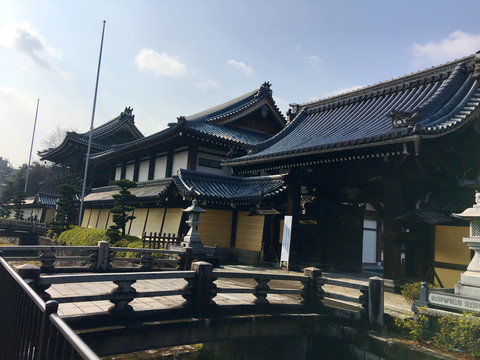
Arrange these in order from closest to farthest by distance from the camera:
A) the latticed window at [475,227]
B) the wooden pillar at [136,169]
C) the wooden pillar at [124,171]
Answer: the latticed window at [475,227] < the wooden pillar at [136,169] < the wooden pillar at [124,171]

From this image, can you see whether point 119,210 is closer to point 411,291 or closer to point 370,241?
point 411,291

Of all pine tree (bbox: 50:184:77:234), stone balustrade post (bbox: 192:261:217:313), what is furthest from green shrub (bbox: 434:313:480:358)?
pine tree (bbox: 50:184:77:234)

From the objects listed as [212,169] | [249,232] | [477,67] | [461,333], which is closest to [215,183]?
[212,169]

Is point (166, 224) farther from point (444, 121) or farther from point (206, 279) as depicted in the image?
point (444, 121)

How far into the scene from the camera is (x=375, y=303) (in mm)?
7992

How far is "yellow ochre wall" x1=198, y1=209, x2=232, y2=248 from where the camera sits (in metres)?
18.5

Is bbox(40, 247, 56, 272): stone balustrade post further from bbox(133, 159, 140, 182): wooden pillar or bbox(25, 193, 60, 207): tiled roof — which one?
bbox(25, 193, 60, 207): tiled roof

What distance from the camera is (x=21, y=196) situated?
3909 centimetres

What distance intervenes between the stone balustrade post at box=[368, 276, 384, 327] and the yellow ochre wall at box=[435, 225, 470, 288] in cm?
376

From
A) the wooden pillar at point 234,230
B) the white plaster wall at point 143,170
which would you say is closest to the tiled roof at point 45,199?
the white plaster wall at point 143,170

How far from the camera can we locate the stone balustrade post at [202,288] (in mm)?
7494

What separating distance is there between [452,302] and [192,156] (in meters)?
16.4

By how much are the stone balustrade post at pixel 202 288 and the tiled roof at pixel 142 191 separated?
11675 millimetres

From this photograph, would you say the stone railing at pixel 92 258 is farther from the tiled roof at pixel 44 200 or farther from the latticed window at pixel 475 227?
the tiled roof at pixel 44 200
